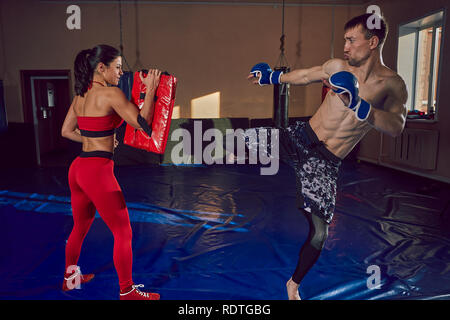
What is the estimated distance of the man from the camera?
143cm

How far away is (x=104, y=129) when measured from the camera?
1574 mm

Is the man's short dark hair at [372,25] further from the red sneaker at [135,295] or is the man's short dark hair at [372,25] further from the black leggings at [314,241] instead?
the red sneaker at [135,295]

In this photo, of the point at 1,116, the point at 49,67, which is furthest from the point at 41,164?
the point at 49,67

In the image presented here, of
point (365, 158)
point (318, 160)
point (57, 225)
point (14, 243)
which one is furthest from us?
point (365, 158)

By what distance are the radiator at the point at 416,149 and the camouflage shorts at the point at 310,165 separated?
13.2ft

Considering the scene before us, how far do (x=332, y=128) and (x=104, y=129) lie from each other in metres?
1.17

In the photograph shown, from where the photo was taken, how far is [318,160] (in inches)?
63.4

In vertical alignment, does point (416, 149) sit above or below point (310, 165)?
below

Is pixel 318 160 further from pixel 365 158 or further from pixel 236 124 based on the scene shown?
pixel 365 158

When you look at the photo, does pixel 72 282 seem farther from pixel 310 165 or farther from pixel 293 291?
pixel 310 165

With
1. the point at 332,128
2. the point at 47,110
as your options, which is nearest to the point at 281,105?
the point at 332,128

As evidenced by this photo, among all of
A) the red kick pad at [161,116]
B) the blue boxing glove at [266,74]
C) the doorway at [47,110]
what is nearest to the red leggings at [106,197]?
the red kick pad at [161,116]

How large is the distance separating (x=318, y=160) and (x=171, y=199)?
248cm
